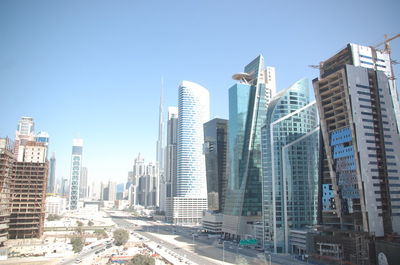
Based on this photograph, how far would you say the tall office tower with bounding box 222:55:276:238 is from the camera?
164 metres

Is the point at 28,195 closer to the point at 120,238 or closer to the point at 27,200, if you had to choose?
the point at 27,200

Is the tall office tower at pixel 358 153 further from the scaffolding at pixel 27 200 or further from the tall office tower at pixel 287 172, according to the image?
the scaffolding at pixel 27 200

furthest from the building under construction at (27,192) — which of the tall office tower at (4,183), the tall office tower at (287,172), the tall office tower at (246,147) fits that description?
the tall office tower at (287,172)

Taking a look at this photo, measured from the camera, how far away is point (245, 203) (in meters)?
164

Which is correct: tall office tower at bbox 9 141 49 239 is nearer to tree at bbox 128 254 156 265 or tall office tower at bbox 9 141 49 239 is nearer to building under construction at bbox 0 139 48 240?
building under construction at bbox 0 139 48 240

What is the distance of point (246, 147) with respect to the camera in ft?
553

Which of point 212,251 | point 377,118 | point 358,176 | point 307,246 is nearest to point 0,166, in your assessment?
point 212,251

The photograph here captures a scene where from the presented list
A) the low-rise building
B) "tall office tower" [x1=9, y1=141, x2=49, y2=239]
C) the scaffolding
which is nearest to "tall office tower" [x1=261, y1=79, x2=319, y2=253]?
the low-rise building

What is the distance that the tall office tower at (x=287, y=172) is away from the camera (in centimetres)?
12950

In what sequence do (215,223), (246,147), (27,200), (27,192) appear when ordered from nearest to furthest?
(27,200) → (27,192) → (246,147) → (215,223)

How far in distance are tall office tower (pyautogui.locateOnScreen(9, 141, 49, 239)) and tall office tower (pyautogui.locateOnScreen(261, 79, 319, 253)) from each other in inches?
4434

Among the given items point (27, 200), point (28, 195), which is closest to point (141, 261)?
point (27, 200)

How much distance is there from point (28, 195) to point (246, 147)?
112m

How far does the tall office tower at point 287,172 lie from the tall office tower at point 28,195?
369ft
